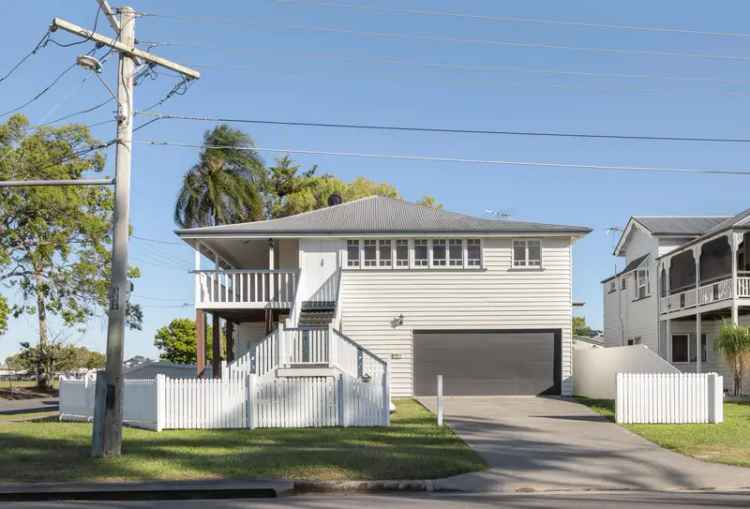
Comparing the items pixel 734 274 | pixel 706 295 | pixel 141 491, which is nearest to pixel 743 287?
pixel 734 274

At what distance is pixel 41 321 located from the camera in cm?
4641

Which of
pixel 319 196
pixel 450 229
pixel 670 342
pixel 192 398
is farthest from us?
pixel 319 196

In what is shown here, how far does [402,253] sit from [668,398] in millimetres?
11245

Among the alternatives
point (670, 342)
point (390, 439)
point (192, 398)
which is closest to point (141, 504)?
point (390, 439)

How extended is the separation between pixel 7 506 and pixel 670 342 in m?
30.2

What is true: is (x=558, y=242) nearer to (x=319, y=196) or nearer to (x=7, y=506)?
(x=7, y=506)

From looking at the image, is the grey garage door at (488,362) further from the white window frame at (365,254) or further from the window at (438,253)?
the white window frame at (365,254)

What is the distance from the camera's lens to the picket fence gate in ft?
67.5

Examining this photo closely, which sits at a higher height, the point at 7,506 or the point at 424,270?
the point at 424,270

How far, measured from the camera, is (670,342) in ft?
122

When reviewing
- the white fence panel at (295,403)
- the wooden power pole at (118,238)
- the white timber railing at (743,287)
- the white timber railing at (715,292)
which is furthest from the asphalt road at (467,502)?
the white timber railing at (715,292)

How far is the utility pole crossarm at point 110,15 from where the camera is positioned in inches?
632

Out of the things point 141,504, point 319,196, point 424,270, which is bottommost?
point 141,504

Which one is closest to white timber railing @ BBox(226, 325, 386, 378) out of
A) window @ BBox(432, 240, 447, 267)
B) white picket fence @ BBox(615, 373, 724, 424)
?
white picket fence @ BBox(615, 373, 724, 424)
